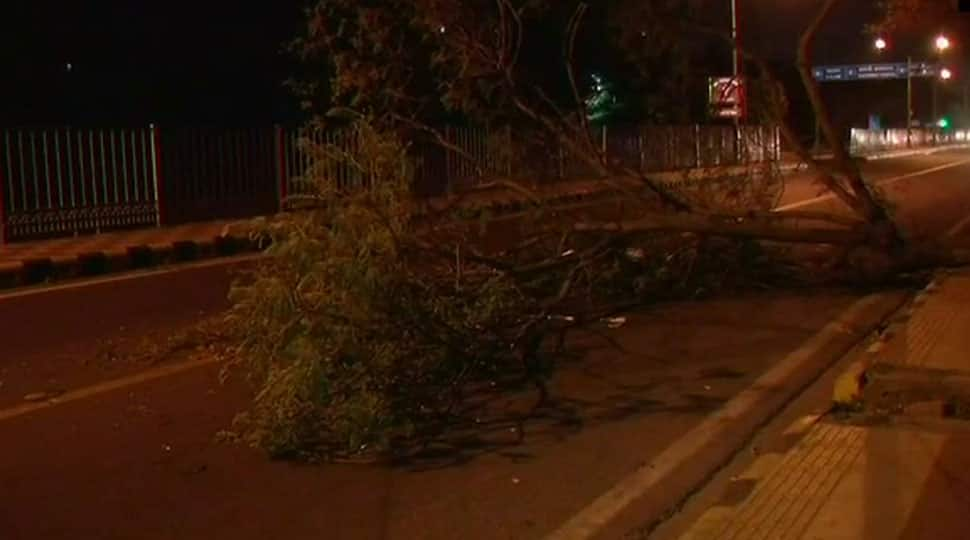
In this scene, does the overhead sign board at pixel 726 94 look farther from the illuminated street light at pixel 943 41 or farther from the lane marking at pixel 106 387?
the lane marking at pixel 106 387

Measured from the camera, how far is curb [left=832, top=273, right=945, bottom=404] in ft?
27.4

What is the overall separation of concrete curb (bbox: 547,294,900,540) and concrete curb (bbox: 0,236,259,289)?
29.8 ft

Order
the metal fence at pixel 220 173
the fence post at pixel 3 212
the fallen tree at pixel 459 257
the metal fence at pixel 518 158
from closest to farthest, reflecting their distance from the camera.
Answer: the fallen tree at pixel 459 257, the metal fence at pixel 518 158, the fence post at pixel 3 212, the metal fence at pixel 220 173

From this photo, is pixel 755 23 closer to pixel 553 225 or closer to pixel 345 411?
pixel 553 225

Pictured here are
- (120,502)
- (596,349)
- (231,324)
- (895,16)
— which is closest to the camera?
(120,502)

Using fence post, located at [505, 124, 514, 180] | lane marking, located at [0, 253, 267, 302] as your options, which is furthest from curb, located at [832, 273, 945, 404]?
lane marking, located at [0, 253, 267, 302]

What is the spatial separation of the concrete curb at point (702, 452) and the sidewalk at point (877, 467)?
0.93ft

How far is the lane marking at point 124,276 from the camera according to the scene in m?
14.8

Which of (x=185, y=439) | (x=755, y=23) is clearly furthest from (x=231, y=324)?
(x=755, y=23)

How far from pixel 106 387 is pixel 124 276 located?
7258 mm

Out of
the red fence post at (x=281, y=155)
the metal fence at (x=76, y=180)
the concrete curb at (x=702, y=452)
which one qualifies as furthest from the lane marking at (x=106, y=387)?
the red fence post at (x=281, y=155)

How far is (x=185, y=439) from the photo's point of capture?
7.82 m

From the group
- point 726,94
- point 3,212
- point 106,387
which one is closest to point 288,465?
point 106,387

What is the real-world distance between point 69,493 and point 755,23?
91.4ft
